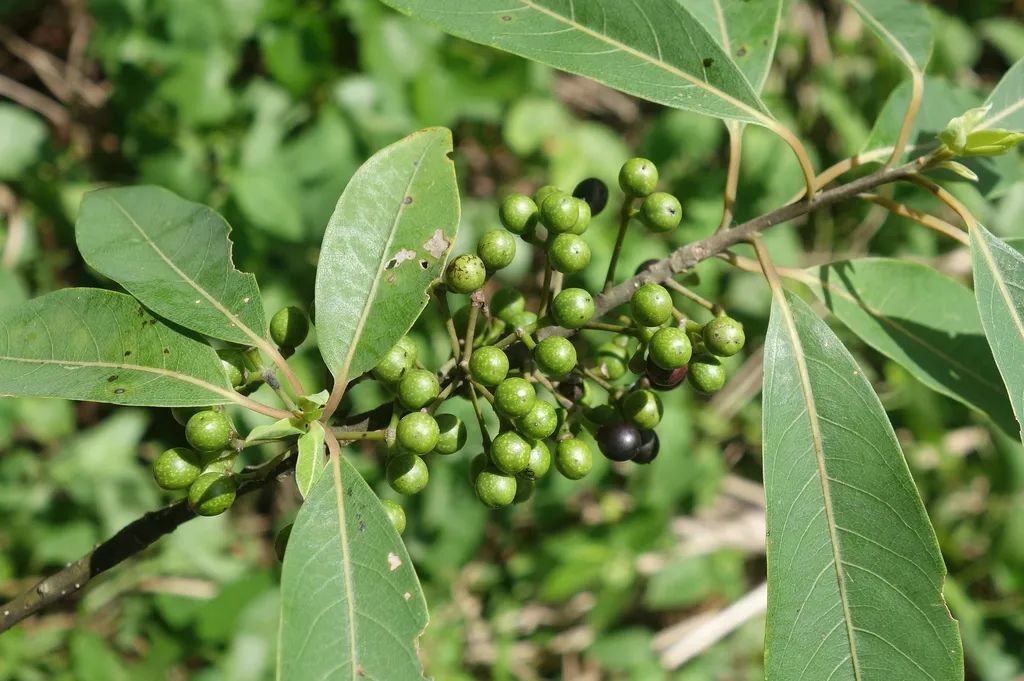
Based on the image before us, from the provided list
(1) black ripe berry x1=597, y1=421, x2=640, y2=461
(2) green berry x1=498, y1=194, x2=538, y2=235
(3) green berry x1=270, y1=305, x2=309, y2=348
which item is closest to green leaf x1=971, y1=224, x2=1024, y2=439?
(1) black ripe berry x1=597, y1=421, x2=640, y2=461

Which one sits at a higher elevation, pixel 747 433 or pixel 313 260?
pixel 313 260

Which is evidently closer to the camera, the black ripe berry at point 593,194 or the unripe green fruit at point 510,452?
the unripe green fruit at point 510,452

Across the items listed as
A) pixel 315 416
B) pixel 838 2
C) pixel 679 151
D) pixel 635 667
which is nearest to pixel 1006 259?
pixel 315 416

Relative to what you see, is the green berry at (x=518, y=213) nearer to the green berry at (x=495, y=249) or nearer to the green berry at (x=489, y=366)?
the green berry at (x=495, y=249)

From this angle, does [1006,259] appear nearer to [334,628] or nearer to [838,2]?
[334,628]

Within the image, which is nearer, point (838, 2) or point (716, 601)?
point (716, 601)

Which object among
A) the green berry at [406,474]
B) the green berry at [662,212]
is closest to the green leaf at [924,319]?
the green berry at [662,212]

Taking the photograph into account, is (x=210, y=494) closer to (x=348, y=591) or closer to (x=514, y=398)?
(x=348, y=591)
